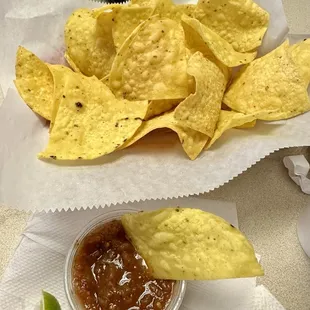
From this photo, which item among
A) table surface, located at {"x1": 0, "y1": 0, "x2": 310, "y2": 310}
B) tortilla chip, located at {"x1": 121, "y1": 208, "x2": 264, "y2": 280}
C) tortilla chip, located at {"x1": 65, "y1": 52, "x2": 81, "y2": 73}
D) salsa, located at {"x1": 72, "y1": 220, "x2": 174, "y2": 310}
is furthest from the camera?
tortilla chip, located at {"x1": 65, "y1": 52, "x2": 81, "y2": 73}

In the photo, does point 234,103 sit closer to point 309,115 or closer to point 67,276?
point 309,115

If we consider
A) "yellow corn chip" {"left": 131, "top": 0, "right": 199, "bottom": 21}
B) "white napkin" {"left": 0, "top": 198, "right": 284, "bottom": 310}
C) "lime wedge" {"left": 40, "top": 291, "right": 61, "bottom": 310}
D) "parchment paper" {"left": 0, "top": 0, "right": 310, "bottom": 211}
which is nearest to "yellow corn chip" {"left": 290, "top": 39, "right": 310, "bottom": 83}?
"parchment paper" {"left": 0, "top": 0, "right": 310, "bottom": 211}

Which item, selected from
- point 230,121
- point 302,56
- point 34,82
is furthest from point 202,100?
point 34,82

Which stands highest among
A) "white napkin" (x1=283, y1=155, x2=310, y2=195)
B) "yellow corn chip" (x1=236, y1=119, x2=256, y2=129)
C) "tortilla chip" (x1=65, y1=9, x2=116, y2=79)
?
"tortilla chip" (x1=65, y1=9, x2=116, y2=79)

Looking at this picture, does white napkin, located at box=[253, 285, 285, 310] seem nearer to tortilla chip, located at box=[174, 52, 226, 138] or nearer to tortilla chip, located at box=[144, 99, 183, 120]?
tortilla chip, located at box=[174, 52, 226, 138]

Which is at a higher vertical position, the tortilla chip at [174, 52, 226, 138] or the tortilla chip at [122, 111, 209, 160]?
the tortilla chip at [174, 52, 226, 138]

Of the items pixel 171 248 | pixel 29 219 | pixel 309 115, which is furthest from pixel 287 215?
pixel 29 219
